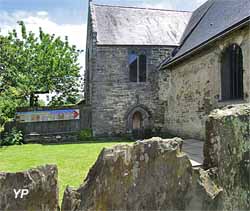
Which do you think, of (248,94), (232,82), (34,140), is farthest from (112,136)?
(248,94)

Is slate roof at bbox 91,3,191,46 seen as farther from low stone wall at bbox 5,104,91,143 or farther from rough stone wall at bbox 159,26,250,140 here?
low stone wall at bbox 5,104,91,143

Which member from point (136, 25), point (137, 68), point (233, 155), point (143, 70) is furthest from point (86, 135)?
point (233, 155)

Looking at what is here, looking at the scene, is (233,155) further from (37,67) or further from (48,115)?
(37,67)

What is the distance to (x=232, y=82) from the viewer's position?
1151 cm

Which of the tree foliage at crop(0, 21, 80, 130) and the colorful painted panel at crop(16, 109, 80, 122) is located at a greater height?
the tree foliage at crop(0, 21, 80, 130)

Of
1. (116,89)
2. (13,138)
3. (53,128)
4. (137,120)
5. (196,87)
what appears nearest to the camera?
(196,87)

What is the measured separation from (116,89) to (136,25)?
5141 millimetres

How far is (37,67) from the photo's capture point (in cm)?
1864

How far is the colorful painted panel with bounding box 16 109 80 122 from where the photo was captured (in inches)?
594

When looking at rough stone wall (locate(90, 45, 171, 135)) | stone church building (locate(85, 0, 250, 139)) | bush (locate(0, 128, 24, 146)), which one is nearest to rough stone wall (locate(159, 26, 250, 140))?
stone church building (locate(85, 0, 250, 139))

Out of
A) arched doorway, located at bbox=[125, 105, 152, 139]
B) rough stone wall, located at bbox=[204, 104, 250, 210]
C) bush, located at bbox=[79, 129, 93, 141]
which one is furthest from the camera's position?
arched doorway, located at bbox=[125, 105, 152, 139]

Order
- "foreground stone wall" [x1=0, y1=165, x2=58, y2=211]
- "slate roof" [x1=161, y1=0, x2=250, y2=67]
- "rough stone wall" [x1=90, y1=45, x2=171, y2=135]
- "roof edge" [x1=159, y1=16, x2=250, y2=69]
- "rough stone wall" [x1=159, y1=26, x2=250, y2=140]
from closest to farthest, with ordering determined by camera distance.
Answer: "foreground stone wall" [x1=0, y1=165, x2=58, y2=211] → "roof edge" [x1=159, y1=16, x2=250, y2=69] → "rough stone wall" [x1=159, y1=26, x2=250, y2=140] → "slate roof" [x1=161, y1=0, x2=250, y2=67] → "rough stone wall" [x1=90, y1=45, x2=171, y2=135]

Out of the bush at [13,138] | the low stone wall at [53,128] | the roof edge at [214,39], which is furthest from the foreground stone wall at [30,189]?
the low stone wall at [53,128]

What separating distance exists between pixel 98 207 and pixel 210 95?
10.6 metres
